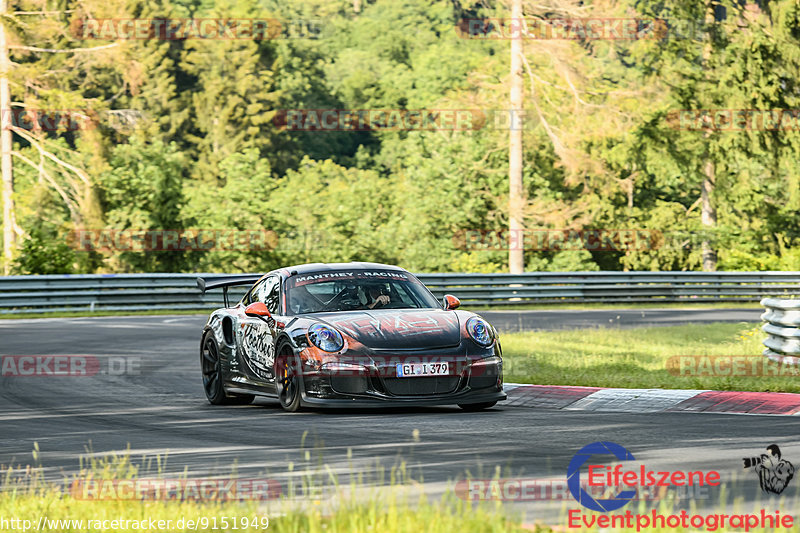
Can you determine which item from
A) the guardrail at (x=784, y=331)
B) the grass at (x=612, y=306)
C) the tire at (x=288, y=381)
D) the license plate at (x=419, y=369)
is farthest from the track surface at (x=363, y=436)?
the grass at (x=612, y=306)

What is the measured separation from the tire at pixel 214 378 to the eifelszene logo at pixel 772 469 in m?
6.62

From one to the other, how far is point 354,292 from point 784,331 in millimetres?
5201

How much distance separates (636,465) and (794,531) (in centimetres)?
214

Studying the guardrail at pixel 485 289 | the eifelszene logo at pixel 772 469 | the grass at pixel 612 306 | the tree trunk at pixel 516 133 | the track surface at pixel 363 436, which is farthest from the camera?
the tree trunk at pixel 516 133

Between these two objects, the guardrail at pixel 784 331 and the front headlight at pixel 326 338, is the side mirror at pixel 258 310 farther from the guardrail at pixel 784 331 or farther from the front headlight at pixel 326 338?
the guardrail at pixel 784 331

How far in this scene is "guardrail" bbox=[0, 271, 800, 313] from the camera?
1145 inches

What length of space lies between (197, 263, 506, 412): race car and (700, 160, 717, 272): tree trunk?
37.6 metres

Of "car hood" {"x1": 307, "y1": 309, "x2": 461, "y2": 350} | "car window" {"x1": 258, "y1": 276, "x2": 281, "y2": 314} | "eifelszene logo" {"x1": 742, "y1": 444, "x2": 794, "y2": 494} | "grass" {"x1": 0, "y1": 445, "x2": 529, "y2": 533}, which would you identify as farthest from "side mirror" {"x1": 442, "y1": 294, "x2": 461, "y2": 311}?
"grass" {"x1": 0, "y1": 445, "x2": 529, "y2": 533}

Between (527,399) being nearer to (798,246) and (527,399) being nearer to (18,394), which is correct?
(18,394)

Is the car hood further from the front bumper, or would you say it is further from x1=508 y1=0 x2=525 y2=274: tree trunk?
x1=508 y1=0 x2=525 y2=274: tree trunk

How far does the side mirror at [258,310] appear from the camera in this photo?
472 inches

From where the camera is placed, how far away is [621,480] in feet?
22.3

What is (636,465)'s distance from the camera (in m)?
7.38

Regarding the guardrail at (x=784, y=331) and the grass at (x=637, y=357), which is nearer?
the grass at (x=637, y=357)
